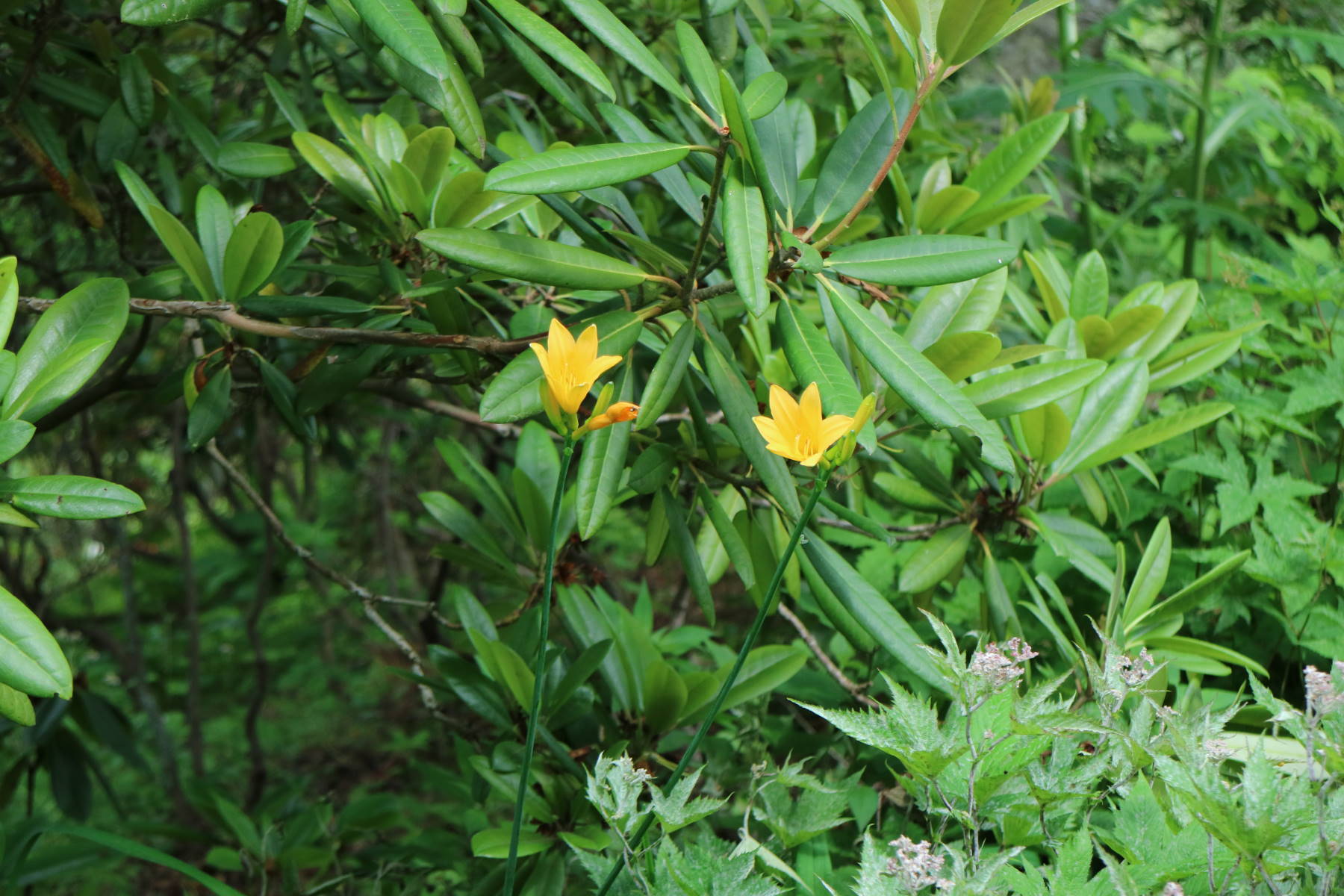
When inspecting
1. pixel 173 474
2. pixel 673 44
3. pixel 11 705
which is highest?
pixel 673 44

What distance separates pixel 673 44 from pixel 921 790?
1.27 m

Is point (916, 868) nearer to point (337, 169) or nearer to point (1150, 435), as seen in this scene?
point (1150, 435)

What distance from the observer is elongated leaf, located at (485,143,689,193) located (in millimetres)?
798

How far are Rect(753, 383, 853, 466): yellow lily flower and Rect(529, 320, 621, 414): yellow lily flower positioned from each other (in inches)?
5.1

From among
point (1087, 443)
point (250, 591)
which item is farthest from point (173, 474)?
point (1087, 443)

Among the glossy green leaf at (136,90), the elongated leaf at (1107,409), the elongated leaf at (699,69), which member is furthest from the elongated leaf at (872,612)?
the glossy green leaf at (136,90)

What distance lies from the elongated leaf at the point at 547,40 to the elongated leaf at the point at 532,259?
15 centimetres

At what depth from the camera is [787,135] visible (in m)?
1.06

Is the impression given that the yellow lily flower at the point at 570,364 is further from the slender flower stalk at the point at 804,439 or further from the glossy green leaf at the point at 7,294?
the glossy green leaf at the point at 7,294

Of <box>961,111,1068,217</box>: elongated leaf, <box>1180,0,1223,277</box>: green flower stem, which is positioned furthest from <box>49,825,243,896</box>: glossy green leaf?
<box>1180,0,1223,277</box>: green flower stem

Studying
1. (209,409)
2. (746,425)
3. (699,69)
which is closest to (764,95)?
(699,69)

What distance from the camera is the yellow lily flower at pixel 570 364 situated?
2.36 feet

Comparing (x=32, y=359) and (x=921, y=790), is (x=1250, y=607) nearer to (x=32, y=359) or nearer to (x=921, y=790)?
(x=921, y=790)

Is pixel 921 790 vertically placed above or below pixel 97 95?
below
